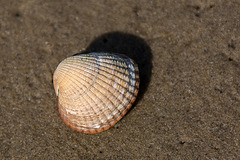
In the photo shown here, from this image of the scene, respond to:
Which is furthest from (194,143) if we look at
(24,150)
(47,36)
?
(47,36)

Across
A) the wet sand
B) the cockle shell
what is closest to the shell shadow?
the wet sand

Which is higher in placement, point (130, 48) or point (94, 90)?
point (130, 48)

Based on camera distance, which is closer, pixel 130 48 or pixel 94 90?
pixel 94 90

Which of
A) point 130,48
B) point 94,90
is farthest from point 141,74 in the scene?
point 94,90

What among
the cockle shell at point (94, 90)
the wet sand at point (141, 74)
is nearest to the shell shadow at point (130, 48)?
the wet sand at point (141, 74)

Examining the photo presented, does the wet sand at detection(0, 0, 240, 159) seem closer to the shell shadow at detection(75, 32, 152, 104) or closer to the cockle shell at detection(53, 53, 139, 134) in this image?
the shell shadow at detection(75, 32, 152, 104)

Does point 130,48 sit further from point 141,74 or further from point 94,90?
point 94,90

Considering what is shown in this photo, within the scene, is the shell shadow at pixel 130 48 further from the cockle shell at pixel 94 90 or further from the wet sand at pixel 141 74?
the cockle shell at pixel 94 90
